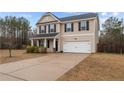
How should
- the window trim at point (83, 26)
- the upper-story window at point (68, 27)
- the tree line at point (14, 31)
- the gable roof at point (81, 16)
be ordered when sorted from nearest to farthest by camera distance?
the tree line at point (14, 31)
the window trim at point (83, 26)
the gable roof at point (81, 16)
the upper-story window at point (68, 27)

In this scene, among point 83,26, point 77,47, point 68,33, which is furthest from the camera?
point 68,33

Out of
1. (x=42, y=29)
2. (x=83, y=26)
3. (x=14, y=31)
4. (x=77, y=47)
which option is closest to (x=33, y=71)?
(x=14, y=31)

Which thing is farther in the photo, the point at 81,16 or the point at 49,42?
the point at 49,42

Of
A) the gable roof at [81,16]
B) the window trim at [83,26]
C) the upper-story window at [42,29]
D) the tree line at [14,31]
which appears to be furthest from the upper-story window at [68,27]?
the tree line at [14,31]

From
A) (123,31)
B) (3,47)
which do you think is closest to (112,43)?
(123,31)

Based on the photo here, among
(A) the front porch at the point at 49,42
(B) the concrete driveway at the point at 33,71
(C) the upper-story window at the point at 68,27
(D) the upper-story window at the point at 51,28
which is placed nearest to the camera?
(B) the concrete driveway at the point at 33,71

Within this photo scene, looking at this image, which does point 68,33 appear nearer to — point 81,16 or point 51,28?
point 51,28

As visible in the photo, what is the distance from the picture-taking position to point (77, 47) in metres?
21.3

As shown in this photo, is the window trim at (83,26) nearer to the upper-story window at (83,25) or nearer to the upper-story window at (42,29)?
the upper-story window at (83,25)

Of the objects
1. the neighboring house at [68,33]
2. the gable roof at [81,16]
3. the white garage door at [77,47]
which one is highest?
the gable roof at [81,16]

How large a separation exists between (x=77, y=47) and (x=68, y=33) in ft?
8.43

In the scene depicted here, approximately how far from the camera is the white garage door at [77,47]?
20641 mm
